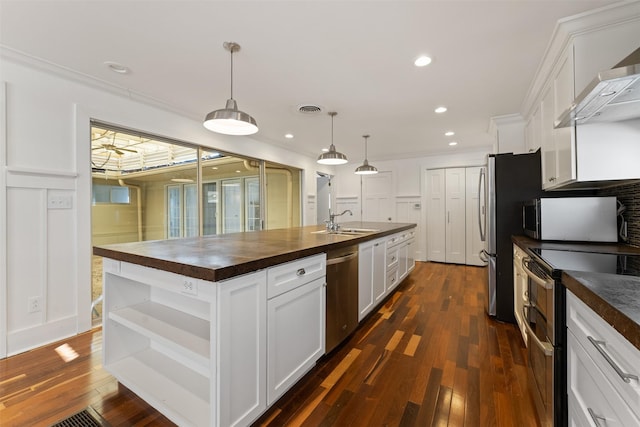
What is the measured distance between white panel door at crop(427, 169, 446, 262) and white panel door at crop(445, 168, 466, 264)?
0.08 metres

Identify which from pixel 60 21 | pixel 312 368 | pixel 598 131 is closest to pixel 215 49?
pixel 60 21

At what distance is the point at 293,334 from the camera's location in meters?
1.58

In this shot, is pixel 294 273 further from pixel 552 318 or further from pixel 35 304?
pixel 35 304

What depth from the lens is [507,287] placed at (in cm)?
268

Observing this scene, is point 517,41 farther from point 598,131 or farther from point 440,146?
point 440,146

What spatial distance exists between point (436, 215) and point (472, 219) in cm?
69

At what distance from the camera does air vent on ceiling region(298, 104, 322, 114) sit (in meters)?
3.20

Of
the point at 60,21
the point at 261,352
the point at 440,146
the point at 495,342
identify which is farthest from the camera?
the point at 440,146

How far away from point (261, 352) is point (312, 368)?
2.30 feet

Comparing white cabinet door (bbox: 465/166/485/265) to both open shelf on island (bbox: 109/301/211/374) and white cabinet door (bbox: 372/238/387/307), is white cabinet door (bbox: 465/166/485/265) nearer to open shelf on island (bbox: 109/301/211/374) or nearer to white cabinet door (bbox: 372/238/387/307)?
white cabinet door (bbox: 372/238/387/307)

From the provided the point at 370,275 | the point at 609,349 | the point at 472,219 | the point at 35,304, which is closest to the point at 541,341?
the point at 609,349

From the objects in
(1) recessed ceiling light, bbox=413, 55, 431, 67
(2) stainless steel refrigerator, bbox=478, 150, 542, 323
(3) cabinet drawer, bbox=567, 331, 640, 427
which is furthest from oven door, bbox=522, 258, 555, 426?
(1) recessed ceiling light, bbox=413, 55, 431, 67

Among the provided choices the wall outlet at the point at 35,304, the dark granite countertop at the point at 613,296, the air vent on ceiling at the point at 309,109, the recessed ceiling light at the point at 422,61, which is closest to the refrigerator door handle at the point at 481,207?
the recessed ceiling light at the point at 422,61

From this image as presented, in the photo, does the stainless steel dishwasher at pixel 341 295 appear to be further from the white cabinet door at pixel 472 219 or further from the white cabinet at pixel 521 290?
the white cabinet door at pixel 472 219
